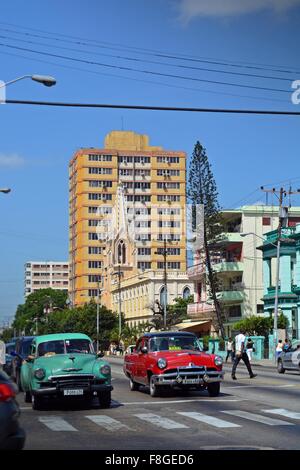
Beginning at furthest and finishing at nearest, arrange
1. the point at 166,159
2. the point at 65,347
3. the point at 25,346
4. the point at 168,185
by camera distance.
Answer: the point at 166,159 → the point at 168,185 → the point at 25,346 → the point at 65,347

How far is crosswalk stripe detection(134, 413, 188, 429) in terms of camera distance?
14538 millimetres

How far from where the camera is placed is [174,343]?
2195 cm

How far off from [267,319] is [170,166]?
91.4 metres

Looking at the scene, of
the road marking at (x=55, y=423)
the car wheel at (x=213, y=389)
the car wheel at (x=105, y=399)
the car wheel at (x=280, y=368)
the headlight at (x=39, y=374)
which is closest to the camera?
the road marking at (x=55, y=423)

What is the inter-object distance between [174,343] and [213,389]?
5.59 feet

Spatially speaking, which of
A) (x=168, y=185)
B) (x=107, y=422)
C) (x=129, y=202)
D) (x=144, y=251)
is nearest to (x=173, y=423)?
(x=107, y=422)

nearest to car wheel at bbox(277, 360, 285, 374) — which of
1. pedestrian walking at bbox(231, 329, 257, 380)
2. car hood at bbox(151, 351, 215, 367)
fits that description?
pedestrian walking at bbox(231, 329, 257, 380)

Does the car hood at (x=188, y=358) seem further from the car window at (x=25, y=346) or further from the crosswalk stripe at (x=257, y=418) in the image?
the car window at (x=25, y=346)

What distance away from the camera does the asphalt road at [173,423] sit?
12.2 m

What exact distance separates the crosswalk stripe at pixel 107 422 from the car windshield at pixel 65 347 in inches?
118

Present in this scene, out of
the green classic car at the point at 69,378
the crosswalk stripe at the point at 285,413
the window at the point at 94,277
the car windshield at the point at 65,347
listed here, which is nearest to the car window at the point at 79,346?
the car windshield at the point at 65,347

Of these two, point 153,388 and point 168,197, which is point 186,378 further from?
point 168,197

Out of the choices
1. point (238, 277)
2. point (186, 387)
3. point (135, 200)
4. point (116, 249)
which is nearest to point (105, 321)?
point (116, 249)

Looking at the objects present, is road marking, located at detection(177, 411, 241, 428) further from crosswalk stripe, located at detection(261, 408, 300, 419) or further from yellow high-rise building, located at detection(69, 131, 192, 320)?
yellow high-rise building, located at detection(69, 131, 192, 320)
